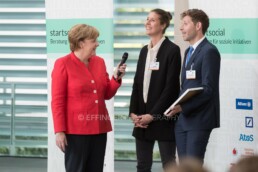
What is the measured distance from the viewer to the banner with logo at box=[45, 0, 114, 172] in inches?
220

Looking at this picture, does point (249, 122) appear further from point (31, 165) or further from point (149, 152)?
point (31, 165)

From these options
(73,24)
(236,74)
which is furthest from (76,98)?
(236,74)

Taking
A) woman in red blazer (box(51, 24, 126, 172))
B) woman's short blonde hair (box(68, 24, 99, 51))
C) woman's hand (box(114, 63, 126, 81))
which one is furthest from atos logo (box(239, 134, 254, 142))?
woman's short blonde hair (box(68, 24, 99, 51))

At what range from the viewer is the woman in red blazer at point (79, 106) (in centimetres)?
412

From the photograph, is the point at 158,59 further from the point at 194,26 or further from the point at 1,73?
the point at 1,73

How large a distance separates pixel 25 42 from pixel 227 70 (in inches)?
144

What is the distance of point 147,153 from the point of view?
190 inches

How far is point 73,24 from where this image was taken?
5688 mm

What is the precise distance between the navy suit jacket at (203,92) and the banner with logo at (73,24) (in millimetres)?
1398

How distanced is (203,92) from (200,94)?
27mm

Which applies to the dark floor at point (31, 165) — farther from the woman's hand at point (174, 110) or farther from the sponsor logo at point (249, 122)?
the woman's hand at point (174, 110)

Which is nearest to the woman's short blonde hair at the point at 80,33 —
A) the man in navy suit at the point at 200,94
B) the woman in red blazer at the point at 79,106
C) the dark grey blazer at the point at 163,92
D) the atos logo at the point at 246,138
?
the woman in red blazer at the point at 79,106

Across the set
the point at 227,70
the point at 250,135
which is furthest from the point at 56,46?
the point at 250,135

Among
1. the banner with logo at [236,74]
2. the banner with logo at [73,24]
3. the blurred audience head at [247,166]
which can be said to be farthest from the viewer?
the banner with logo at [73,24]
